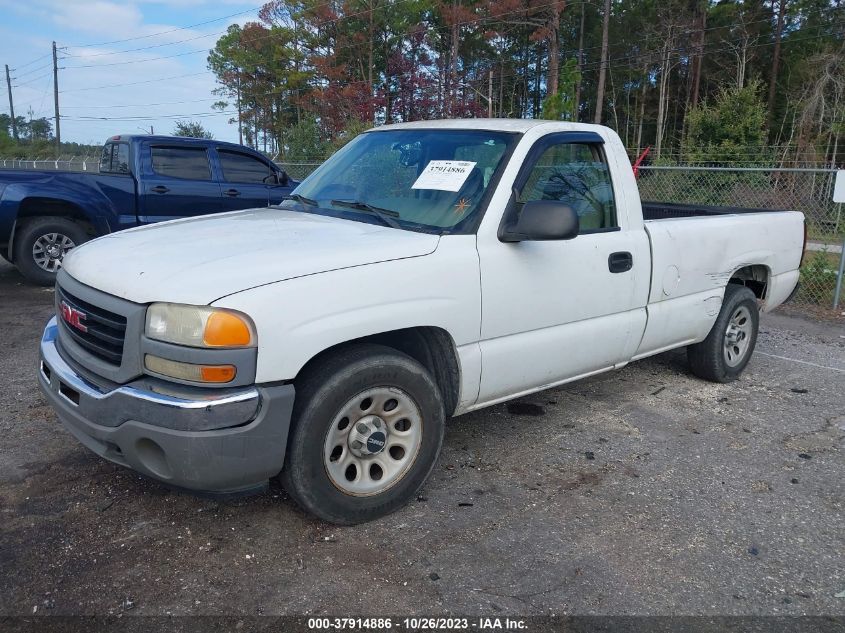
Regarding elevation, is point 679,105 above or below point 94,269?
above

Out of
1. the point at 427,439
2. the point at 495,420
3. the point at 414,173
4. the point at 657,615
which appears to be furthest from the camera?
the point at 495,420

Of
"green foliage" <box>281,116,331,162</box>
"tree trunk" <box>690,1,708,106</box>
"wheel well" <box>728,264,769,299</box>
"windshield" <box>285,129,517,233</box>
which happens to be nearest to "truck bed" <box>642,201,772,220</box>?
"wheel well" <box>728,264,769,299</box>

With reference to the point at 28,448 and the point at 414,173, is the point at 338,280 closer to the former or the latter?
the point at 414,173

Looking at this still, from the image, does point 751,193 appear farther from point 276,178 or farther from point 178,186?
point 178,186

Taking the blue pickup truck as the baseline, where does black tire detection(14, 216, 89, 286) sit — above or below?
below

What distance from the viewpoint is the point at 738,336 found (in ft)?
17.9

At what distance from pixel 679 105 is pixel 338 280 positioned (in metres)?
50.2

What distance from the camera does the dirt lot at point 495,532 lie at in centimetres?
265

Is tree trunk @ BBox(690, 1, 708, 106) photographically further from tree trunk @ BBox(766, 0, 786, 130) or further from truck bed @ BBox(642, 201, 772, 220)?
truck bed @ BBox(642, 201, 772, 220)

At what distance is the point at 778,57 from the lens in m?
37.4

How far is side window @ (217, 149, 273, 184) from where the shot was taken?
30.5ft

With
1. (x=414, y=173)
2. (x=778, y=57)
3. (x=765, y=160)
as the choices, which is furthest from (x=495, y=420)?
(x=778, y=57)

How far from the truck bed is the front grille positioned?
443 centimetres

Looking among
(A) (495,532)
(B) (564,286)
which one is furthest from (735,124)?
(A) (495,532)
